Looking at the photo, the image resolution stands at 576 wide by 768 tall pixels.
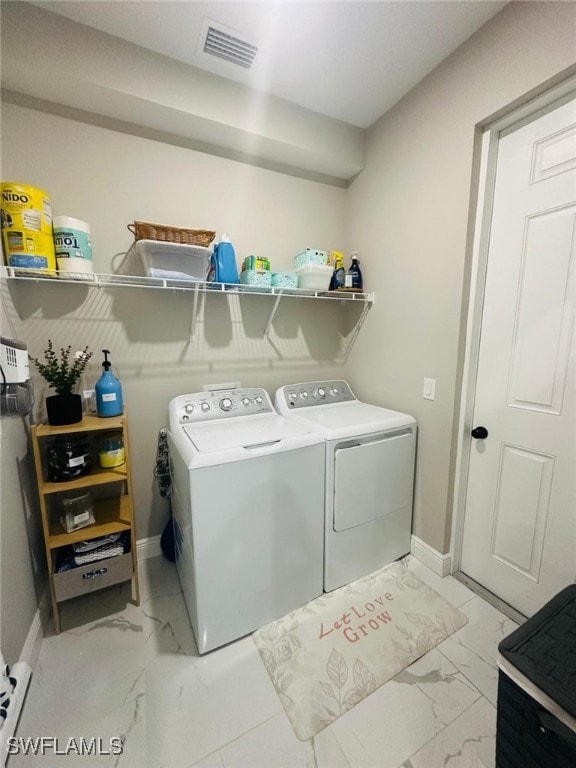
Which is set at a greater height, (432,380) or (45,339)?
(45,339)

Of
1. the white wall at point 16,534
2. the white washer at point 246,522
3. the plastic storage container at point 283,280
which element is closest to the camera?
the white wall at point 16,534

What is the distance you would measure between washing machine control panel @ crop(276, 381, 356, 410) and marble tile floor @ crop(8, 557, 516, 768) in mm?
1277

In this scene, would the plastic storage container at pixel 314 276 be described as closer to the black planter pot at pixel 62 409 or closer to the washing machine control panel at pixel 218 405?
the washing machine control panel at pixel 218 405

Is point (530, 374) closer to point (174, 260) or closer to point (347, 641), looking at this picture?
point (347, 641)

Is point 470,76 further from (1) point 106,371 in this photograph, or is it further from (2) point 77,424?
(2) point 77,424

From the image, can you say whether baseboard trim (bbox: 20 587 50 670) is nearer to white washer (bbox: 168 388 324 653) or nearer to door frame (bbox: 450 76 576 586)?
white washer (bbox: 168 388 324 653)

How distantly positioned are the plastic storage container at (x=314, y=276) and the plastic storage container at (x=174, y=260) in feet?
1.90

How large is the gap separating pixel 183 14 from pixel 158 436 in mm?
2025

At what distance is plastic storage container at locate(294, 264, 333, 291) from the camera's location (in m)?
1.90

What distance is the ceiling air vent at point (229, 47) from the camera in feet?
4.61

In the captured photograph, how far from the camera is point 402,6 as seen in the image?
4.24ft

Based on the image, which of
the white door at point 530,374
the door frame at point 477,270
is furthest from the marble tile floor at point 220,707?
the door frame at point 477,270

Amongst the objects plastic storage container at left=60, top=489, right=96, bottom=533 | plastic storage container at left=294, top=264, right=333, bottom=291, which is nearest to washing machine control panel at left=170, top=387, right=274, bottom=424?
plastic storage container at left=60, top=489, right=96, bottom=533

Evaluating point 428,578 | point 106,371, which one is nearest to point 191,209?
→ point 106,371
